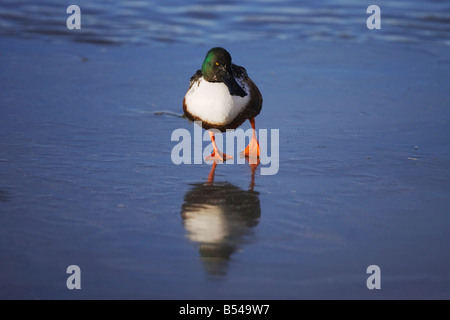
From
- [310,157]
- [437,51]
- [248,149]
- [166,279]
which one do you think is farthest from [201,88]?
[437,51]

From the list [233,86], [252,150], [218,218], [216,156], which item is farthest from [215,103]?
[218,218]

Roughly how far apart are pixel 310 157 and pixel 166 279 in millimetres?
2387

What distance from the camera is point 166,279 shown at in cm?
359

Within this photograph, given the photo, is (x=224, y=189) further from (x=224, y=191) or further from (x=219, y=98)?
(x=219, y=98)

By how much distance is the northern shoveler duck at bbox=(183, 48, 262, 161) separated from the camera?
562 centimetres

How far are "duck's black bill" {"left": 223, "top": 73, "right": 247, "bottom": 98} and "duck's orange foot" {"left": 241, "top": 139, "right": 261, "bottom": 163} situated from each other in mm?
465

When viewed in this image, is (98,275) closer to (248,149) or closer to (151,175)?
(151,175)

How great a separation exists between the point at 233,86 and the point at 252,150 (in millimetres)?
572

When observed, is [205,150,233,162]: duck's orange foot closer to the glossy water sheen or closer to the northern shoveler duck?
the northern shoveler duck

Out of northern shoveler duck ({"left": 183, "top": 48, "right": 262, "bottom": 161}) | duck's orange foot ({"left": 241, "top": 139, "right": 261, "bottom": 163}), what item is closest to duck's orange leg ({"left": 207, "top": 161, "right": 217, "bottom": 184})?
northern shoveler duck ({"left": 183, "top": 48, "right": 262, "bottom": 161})

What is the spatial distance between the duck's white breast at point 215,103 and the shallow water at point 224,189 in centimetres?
41

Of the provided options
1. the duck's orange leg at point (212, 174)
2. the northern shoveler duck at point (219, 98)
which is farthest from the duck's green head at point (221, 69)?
the duck's orange leg at point (212, 174)

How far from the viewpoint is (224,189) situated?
16.3 feet
